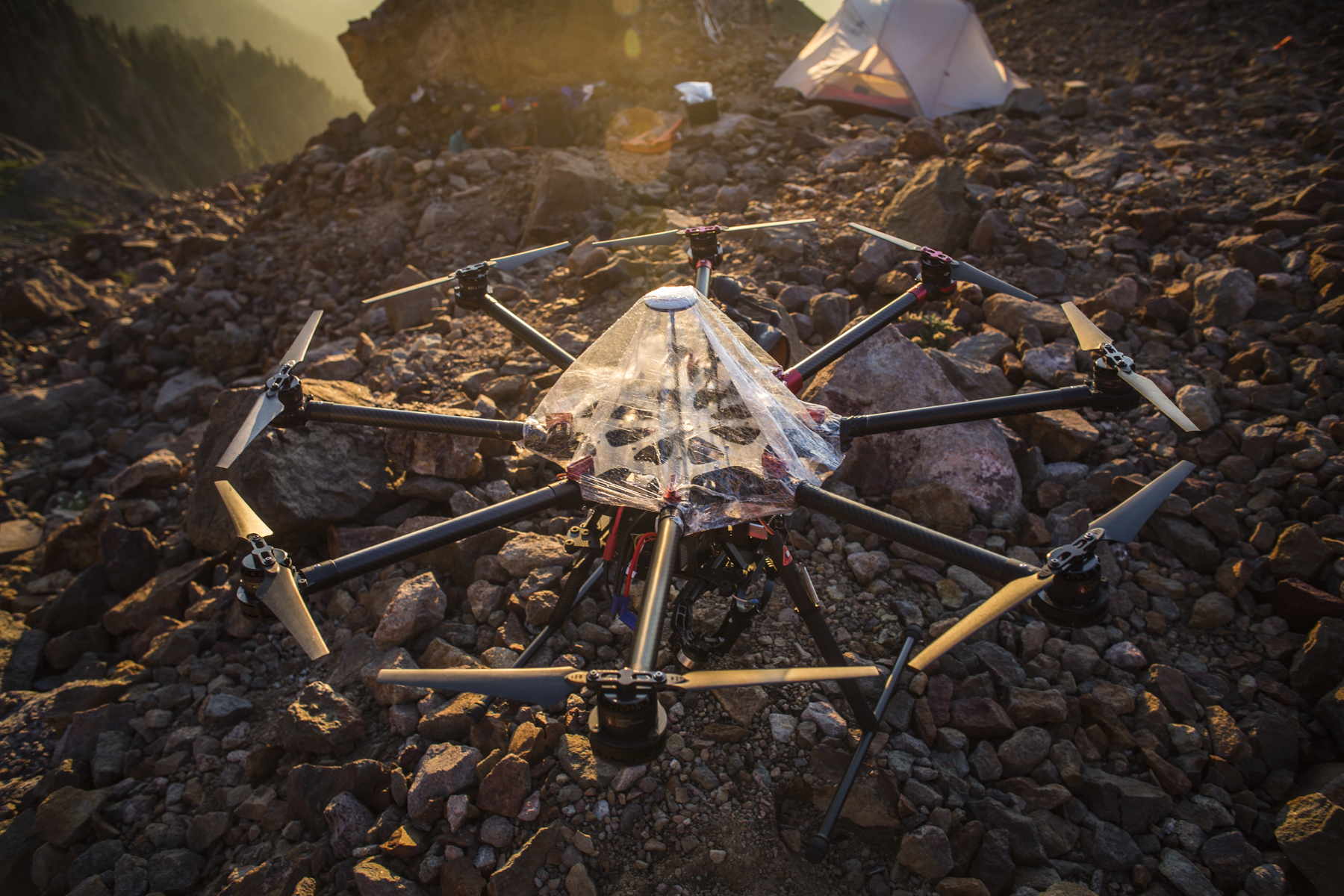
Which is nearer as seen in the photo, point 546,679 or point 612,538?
A: point 546,679

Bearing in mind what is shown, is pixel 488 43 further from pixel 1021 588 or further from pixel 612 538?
pixel 1021 588

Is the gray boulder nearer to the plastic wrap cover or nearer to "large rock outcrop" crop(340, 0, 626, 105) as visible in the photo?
the plastic wrap cover

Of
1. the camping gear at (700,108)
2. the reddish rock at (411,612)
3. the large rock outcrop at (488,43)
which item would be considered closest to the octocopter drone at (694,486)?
the reddish rock at (411,612)

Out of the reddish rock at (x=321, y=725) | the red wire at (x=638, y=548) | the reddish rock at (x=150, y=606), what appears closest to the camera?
the red wire at (x=638, y=548)

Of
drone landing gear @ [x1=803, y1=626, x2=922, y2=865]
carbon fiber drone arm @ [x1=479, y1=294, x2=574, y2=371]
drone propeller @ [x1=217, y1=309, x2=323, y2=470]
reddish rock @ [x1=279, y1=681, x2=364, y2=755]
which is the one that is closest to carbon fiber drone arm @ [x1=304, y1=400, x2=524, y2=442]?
drone propeller @ [x1=217, y1=309, x2=323, y2=470]

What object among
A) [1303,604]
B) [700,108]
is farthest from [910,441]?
[700,108]

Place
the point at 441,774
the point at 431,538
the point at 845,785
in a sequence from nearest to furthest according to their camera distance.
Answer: the point at 431,538, the point at 845,785, the point at 441,774

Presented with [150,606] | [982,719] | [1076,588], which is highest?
[1076,588]

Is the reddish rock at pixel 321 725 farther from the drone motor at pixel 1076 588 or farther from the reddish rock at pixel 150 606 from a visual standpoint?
the drone motor at pixel 1076 588
